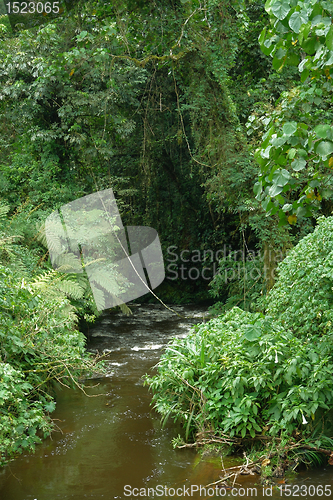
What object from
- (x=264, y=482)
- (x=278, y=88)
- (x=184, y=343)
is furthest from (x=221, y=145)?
(x=264, y=482)

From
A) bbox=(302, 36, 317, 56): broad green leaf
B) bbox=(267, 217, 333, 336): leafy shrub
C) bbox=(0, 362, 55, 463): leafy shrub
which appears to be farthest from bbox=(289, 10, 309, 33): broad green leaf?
bbox=(0, 362, 55, 463): leafy shrub

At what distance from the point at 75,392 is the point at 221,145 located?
15.0 ft

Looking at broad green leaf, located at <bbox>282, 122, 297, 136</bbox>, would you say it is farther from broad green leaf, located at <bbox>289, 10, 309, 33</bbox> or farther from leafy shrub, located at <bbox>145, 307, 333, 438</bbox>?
leafy shrub, located at <bbox>145, 307, 333, 438</bbox>

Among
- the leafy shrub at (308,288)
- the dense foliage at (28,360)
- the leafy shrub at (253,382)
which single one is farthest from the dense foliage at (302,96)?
the dense foliage at (28,360)

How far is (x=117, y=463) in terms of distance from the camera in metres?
3.88

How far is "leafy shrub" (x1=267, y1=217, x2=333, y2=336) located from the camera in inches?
164

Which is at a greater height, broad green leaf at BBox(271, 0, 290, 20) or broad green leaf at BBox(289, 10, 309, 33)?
broad green leaf at BBox(271, 0, 290, 20)

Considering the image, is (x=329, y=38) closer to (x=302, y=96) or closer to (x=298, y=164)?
(x=298, y=164)

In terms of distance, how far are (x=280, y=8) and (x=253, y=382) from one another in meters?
2.78

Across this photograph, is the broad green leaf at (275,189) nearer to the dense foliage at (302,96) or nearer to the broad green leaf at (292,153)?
the dense foliage at (302,96)

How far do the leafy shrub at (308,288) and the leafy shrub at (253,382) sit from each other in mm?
181

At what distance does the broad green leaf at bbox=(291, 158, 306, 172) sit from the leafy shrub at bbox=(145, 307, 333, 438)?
67.3 inches

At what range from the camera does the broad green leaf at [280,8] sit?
2320 mm

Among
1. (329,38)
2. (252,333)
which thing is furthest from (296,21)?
(252,333)
